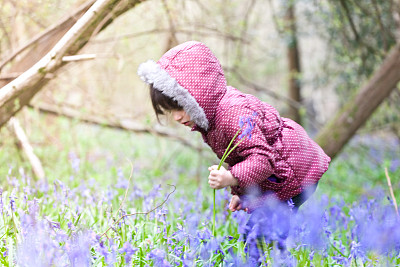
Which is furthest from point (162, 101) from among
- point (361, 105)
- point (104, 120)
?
point (104, 120)

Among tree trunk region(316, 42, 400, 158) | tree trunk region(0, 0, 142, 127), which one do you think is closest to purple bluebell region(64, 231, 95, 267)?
tree trunk region(0, 0, 142, 127)

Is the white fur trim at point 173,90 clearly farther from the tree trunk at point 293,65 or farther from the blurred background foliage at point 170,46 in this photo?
the tree trunk at point 293,65

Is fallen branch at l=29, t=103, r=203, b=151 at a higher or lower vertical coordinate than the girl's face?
lower

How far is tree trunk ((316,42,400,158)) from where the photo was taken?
179 inches

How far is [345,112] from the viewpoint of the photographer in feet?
15.3

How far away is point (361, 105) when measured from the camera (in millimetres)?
4629

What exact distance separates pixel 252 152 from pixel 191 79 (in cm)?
47

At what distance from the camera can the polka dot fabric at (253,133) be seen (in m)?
2.28

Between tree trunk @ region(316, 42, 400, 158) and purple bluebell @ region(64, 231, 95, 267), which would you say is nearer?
purple bluebell @ region(64, 231, 95, 267)

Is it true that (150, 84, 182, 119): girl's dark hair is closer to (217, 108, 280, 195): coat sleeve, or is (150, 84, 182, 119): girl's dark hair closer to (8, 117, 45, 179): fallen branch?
(217, 108, 280, 195): coat sleeve

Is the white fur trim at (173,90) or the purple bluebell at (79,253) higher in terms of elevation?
the white fur trim at (173,90)

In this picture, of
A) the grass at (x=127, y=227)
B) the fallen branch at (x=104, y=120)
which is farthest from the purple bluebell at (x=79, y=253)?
the fallen branch at (x=104, y=120)

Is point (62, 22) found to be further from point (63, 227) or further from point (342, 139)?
point (342, 139)

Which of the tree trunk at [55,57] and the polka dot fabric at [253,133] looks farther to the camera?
the tree trunk at [55,57]
